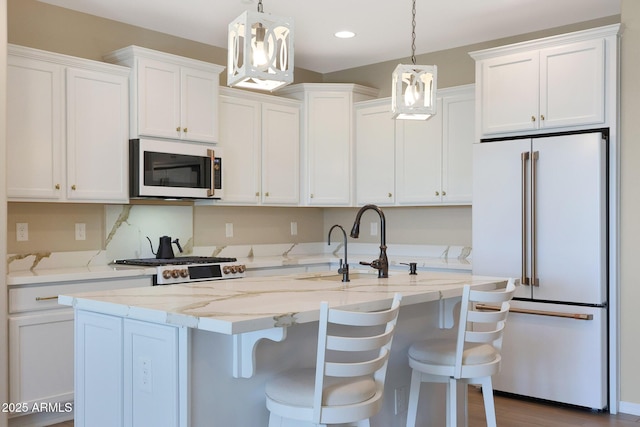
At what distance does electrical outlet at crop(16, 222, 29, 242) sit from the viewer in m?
4.05

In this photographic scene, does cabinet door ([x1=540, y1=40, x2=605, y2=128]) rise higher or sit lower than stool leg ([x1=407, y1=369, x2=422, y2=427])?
higher

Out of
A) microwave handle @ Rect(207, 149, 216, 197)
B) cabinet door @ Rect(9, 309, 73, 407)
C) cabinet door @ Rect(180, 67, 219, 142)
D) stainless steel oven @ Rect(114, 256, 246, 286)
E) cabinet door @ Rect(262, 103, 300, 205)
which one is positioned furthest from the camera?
cabinet door @ Rect(262, 103, 300, 205)

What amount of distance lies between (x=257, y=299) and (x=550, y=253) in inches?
95.6

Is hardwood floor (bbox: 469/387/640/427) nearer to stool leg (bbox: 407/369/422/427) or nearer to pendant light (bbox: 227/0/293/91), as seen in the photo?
stool leg (bbox: 407/369/422/427)

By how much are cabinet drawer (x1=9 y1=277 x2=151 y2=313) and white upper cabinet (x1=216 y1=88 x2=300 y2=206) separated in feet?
4.46

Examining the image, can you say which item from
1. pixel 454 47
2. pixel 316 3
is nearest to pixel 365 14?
pixel 316 3

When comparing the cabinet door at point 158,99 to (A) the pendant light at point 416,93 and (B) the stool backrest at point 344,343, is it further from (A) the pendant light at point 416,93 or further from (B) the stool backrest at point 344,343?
(B) the stool backrest at point 344,343

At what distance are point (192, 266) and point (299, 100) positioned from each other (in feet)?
6.58

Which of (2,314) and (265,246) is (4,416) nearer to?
(2,314)

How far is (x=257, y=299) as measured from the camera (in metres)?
2.37

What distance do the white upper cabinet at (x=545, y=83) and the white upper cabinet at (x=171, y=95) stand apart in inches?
77.0

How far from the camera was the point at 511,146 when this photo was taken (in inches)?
168

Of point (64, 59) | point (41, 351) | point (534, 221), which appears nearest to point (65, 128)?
point (64, 59)

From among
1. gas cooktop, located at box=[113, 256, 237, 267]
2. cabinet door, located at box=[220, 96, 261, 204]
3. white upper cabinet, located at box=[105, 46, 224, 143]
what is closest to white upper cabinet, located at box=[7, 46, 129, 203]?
white upper cabinet, located at box=[105, 46, 224, 143]
